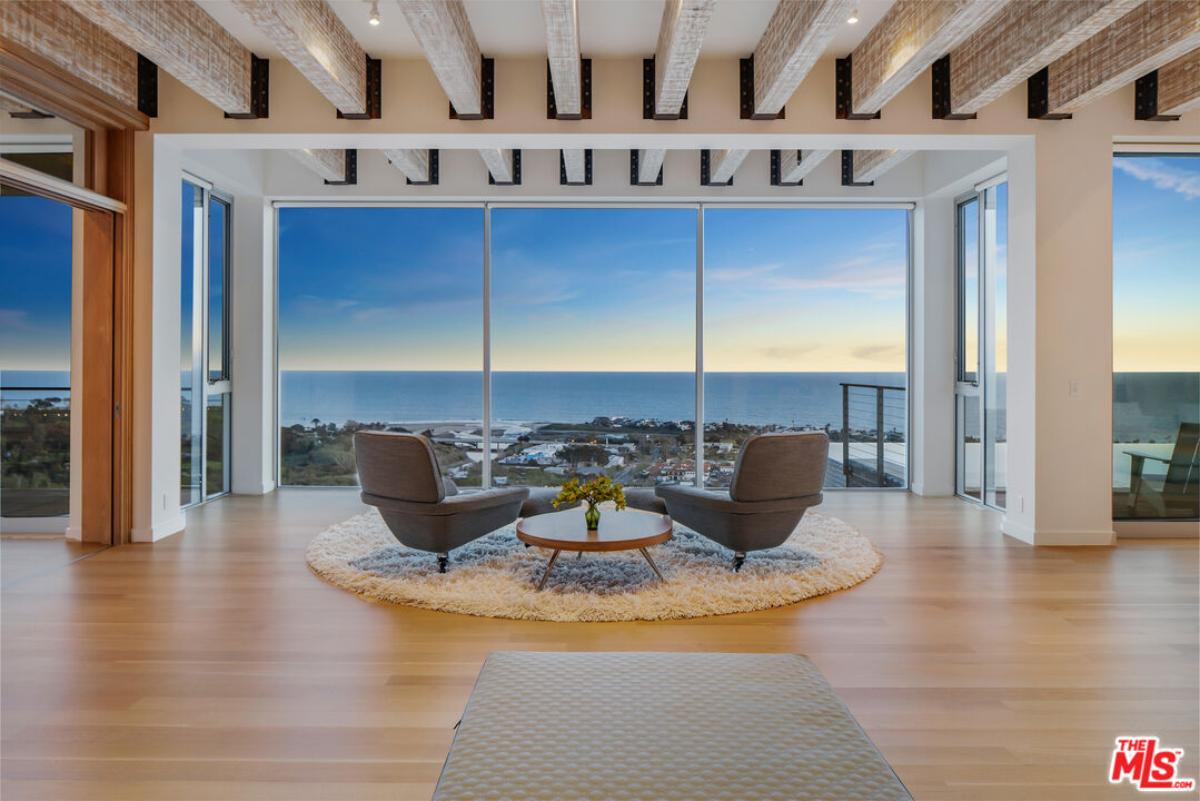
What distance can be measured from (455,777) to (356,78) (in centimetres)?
449

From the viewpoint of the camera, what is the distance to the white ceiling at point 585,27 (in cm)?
402

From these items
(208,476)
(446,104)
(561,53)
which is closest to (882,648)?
(561,53)

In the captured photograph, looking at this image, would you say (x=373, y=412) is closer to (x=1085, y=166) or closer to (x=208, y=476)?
(x=208, y=476)

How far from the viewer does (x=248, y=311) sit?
22.2ft

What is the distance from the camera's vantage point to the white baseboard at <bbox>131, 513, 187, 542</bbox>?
4.82 metres

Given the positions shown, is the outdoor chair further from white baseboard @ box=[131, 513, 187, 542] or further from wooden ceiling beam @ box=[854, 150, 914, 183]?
white baseboard @ box=[131, 513, 187, 542]

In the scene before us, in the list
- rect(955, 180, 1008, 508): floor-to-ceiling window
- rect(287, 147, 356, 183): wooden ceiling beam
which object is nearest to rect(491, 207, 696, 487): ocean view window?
rect(287, 147, 356, 183): wooden ceiling beam

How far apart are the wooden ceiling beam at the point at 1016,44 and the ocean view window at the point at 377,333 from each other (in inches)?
170

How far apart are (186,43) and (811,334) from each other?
6.15 meters

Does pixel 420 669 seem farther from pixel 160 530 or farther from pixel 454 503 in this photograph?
pixel 160 530

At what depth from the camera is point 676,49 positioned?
12.5ft

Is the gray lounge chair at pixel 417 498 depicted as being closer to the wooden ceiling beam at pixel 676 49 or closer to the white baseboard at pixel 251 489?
the wooden ceiling beam at pixel 676 49

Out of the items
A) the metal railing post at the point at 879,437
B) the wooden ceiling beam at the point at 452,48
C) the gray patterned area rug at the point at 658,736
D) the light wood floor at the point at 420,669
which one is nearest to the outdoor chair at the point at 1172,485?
the light wood floor at the point at 420,669

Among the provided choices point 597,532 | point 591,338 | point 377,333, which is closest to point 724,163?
point 591,338
